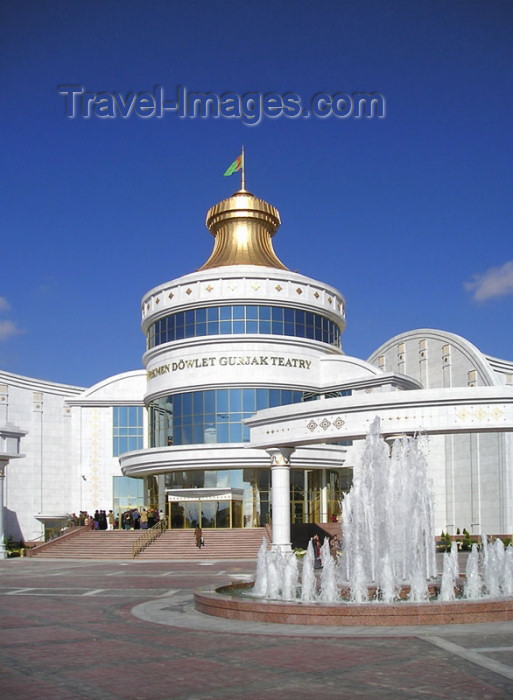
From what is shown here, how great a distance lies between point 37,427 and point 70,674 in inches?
1818

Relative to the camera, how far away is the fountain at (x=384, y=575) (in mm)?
15758

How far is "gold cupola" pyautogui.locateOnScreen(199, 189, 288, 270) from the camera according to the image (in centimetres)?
5772

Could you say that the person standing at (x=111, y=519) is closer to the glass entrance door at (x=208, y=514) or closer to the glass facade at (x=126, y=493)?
the glass facade at (x=126, y=493)

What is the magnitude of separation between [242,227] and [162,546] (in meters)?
24.4

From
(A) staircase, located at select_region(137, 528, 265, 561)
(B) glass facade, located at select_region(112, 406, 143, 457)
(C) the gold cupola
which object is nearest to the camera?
(A) staircase, located at select_region(137, 528, 265, 561)

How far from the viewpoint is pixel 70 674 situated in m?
11.7

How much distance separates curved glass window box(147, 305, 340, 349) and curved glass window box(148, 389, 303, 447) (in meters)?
3.76

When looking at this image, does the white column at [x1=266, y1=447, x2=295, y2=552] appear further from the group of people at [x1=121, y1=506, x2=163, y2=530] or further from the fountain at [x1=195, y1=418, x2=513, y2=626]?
the group of people at [x1=121, y1=506, x2=163, y2=530]

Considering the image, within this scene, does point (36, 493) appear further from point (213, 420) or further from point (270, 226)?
point (270, 226)

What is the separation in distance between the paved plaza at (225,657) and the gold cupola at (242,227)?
39.8 meters

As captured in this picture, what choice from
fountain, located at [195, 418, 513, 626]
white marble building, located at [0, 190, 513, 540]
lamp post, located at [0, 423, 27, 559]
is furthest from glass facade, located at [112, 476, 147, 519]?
fountain, located at [195, 418, 513, 626]

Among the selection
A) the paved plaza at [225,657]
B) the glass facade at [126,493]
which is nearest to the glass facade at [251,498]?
the glass facade at [126,493]

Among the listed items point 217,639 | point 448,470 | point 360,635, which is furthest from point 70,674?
point 448,470

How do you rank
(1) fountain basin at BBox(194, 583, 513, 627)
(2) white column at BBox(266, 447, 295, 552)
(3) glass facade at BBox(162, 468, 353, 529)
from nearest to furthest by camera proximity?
(1) fountain basin at BBox(194, 583, 513, 627)
(2) white column at BBox(266, 447, 295, 552)
(3) glass facade at BBox(162, 468, 353, 529)
